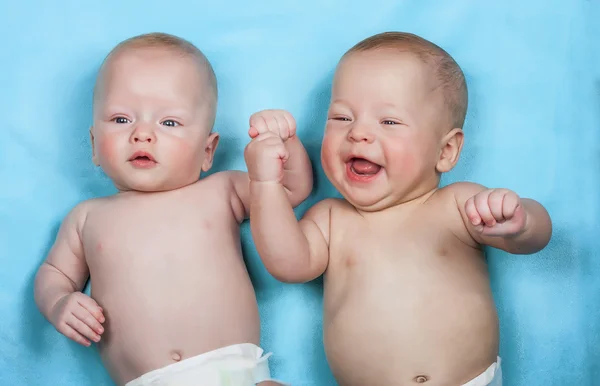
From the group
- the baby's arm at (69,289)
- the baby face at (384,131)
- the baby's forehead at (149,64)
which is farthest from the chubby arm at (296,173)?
the baby's arm at (69,289)

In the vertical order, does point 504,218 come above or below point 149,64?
below

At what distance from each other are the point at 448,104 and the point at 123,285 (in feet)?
2.29

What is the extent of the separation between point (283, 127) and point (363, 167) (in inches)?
6.5

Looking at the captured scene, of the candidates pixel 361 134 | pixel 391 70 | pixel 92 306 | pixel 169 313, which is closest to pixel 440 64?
pixel 391 70

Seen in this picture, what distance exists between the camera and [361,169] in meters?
1.50

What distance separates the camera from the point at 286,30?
1798mm

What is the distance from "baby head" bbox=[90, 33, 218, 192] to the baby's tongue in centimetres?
32

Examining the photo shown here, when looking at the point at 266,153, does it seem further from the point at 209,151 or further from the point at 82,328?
the point at 82,328

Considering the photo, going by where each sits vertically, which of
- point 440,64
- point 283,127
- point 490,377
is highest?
point 440,64

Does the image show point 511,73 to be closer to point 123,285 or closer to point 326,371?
point 326,371

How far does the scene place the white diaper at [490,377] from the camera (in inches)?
56.4

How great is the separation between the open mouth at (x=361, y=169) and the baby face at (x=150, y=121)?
31 centimetres

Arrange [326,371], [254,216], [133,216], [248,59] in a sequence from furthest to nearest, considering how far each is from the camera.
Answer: [248,59], [326,371], [133,216], [254,216]

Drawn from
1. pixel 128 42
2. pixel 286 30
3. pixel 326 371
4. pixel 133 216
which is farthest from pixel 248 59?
pixel 326 371
